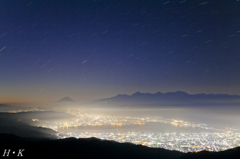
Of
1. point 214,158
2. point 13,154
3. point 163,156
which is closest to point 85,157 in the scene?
point 13,154

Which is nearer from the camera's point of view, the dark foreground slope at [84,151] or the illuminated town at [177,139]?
the dark foreground slope at [84,151]

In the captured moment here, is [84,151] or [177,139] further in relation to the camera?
[177,139]

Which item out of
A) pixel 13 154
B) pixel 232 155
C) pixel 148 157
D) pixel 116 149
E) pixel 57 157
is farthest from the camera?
pixel 116 149

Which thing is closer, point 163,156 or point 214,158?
point 214,158

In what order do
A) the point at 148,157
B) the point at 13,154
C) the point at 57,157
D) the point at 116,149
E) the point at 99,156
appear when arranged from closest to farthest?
the point at 13,154
the point at 57,157
the point at 99,156
the point at 148,157
the point at 116,149

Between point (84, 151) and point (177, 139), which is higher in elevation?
point (84, 151)

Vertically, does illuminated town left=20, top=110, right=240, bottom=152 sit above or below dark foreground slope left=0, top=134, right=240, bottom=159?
below

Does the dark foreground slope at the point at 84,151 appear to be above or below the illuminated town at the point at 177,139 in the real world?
above

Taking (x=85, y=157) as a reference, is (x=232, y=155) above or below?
above

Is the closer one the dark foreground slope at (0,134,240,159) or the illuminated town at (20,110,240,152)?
the dark foreground slope at (0,134,240,159)

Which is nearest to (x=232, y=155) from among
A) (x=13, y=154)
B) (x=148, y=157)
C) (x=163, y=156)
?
(x=163, y=156)

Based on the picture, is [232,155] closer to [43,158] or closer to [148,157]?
[148,157]
